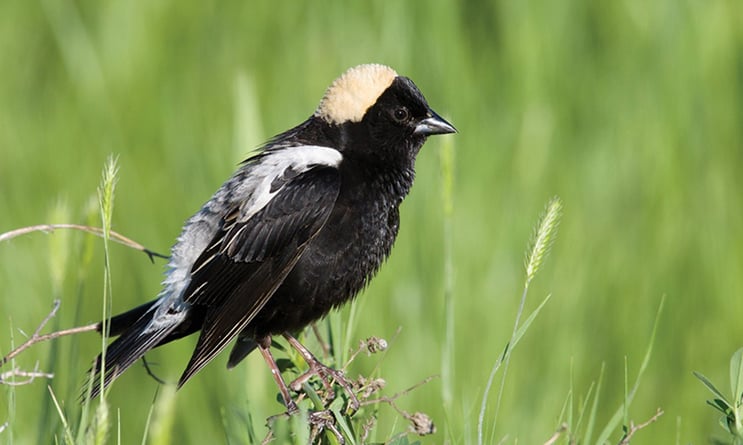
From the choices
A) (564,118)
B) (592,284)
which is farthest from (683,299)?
(564,118)

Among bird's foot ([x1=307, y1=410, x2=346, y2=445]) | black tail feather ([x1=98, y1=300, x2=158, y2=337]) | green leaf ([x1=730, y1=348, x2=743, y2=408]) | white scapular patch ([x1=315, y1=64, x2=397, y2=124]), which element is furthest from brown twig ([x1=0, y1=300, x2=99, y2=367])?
green leaf ([x1=730, y1=348, x2=743, y2=408])

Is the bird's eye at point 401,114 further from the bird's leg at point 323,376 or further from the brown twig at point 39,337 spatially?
the brown twig at point 39,337

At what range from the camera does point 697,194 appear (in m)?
4.14

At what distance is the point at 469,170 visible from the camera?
4.29 meters

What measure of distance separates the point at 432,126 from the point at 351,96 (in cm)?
28

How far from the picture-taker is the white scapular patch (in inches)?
121

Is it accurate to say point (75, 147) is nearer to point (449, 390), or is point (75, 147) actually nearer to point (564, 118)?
point (564, 118)

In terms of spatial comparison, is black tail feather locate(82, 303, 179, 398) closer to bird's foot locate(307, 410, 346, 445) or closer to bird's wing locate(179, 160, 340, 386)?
bird's wing locate(179, 160, 340, 386)

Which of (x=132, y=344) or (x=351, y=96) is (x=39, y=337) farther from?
(x=351, y=96)

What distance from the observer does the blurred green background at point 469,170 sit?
3.76 meters

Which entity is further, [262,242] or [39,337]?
[262,242]

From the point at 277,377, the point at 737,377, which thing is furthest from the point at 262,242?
the point at 737,377

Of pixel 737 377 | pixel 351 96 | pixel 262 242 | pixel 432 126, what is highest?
pixel 351 96

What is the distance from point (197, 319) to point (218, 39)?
2.66 metres
